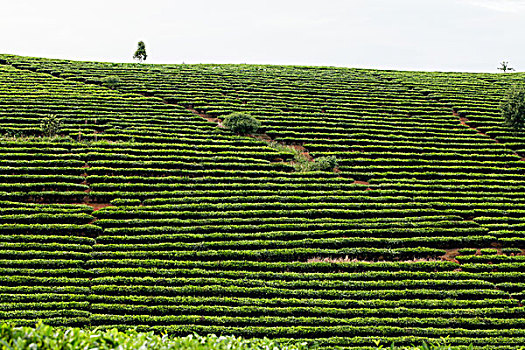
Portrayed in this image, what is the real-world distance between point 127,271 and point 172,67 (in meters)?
38.8

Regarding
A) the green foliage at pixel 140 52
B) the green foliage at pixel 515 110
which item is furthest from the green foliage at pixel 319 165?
the green foliage at pixel 140 52

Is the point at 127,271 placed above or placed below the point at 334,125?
below

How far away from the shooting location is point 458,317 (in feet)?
49.5

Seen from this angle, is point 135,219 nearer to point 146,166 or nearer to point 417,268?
point 146,166

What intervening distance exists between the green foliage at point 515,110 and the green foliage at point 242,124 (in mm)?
20801

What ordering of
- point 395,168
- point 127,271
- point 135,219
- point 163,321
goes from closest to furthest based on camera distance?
point 163,321 → point 127,271 → point 135,219 → point 395,168

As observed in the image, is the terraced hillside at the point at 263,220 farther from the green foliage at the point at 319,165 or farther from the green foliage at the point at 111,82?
the green foliage at the point at 111,82

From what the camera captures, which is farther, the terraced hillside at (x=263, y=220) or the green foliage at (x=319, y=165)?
the green foliage at (x=319, y=165)

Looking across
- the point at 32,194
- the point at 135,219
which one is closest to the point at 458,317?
the point at 135,219

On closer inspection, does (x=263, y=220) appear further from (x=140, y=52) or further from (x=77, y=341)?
(x=140, y=52)

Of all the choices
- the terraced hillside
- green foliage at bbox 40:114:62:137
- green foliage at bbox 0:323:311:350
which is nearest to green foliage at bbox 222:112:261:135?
the terraced hillside

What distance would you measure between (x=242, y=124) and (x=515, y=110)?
22.4 metres

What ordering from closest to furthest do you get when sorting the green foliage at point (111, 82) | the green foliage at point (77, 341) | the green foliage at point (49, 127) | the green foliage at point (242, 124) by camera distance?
A: 1. the green foliage at point (77, 341)
2. the green foliage at point (49, 127)
3. the green foliage at point (242, 124)
4. the green foliage at point (111, 82)

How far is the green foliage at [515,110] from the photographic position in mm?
29438
